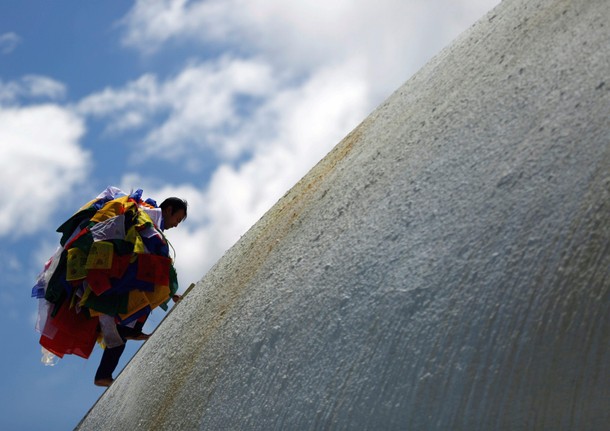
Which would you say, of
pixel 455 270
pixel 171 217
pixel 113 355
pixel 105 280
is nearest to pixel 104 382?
pixel 113 355

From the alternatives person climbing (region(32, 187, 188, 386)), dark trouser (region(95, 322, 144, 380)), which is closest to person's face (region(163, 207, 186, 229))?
person climbing (region(32, 187, 188, 386))

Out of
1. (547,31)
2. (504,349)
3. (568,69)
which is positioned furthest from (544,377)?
(547,31)

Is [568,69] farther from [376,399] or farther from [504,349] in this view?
[376,399]

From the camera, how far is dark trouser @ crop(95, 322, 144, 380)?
6789mm

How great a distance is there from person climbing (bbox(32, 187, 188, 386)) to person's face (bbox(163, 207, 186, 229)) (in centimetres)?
43

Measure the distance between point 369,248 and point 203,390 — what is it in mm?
1228

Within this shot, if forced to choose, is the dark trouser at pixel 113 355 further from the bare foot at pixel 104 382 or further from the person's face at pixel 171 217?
the person's face at pixel 171 217

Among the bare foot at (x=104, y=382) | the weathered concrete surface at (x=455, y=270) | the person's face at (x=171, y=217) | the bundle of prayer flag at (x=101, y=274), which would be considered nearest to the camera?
the weathered concrete surface at (x=455, y=270)

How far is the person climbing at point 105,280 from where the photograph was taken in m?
6.31

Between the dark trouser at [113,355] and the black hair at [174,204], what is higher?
the black hair at [174,204]

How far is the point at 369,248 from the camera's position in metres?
3.78

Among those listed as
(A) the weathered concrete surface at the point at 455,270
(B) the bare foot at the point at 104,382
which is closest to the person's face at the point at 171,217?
(B) the bare foot at the point at 104,382

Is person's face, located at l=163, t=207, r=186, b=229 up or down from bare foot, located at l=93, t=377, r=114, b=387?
up

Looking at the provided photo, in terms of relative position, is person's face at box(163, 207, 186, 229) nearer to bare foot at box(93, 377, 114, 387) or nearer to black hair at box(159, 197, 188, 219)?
black hair at box(159, 197, 188, 219)
